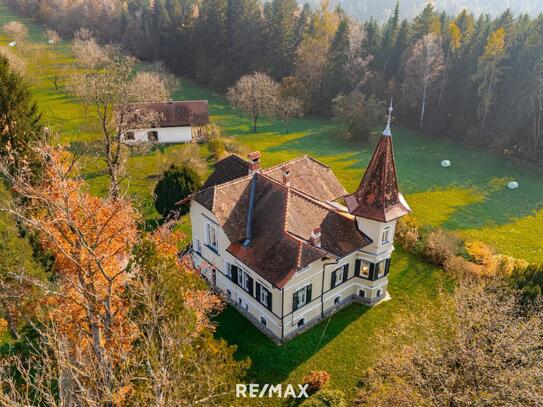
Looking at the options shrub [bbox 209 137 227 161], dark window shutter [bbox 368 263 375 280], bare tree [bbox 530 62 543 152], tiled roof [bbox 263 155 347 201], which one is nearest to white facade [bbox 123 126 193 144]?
shrub [bbox 209 137 227 161]

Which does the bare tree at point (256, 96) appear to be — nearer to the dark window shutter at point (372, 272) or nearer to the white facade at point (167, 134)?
the white facade at point (167, 134)

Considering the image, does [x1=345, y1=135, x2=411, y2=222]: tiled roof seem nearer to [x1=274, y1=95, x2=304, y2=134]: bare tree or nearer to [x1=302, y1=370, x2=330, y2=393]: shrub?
[x1=302, y1=370, x2=330, y2=393]: shrub

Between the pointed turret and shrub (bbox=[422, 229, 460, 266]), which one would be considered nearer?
the pointed turret

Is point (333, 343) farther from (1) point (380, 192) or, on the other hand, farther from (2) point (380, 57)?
(2) point (380, 57)

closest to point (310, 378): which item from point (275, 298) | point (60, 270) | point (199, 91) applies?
point (275, 298)

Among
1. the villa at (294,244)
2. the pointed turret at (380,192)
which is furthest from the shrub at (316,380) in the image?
the pointed turret at (380,192)

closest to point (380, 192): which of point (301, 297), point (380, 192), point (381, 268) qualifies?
point (380, 192)
